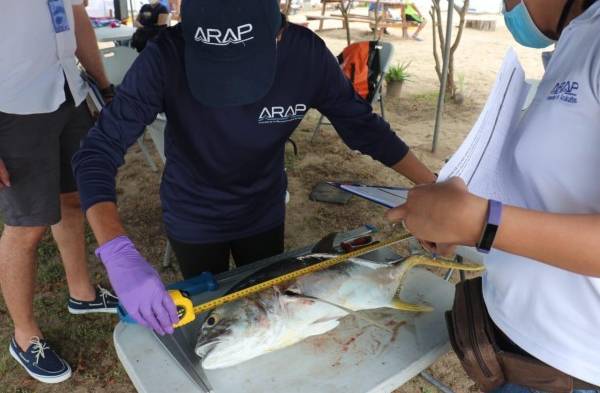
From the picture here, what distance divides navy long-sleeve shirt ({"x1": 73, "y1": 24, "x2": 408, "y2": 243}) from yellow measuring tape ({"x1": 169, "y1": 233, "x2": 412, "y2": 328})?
0.35 meters

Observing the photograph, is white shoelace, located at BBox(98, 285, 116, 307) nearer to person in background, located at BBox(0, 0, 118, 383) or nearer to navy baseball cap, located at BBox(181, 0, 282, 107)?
person in background, located at BBox(0, 0, 118, 383)

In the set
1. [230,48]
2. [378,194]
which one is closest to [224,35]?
[230,48]

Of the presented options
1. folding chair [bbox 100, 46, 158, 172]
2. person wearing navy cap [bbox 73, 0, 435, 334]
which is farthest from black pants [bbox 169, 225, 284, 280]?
folding chair [bbox 100, 46, 158, 172]

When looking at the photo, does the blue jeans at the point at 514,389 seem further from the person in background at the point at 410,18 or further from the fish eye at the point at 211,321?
the person in background at the point at 410,18

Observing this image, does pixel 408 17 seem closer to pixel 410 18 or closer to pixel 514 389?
pixel 410 18

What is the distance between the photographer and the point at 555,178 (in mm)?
853

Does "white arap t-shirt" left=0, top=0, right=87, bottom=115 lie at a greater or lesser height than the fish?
greater

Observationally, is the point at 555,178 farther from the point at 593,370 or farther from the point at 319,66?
the point at 319,66

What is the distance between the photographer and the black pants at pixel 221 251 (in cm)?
179

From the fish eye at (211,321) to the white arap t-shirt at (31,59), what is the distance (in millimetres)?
1460

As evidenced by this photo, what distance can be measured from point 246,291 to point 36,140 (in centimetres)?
147

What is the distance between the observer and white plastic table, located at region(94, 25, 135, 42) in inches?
220

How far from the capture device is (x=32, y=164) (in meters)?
2.08

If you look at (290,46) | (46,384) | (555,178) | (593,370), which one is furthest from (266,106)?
(46,384)
